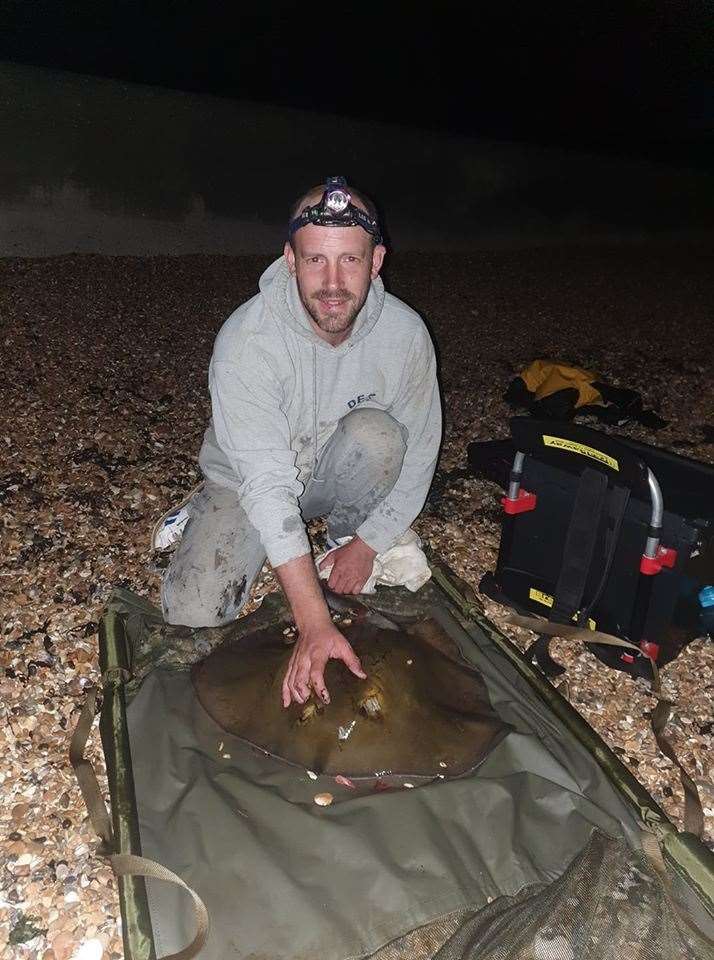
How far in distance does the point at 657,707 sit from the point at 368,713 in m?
Answer: 0.98

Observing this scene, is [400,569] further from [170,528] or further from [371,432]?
[170,528]

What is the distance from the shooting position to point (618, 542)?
227 cm

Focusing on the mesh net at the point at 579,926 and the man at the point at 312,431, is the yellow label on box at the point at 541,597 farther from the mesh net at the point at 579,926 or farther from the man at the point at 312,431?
the mesh net at the point at 579,926

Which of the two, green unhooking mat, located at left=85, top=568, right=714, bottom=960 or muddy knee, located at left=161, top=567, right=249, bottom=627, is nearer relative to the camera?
green unhooking mat, located at left=85, top=568, right=714, bottom=960

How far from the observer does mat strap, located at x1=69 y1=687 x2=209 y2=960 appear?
1476mm

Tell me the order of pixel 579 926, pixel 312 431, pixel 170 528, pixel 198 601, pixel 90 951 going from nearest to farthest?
pixel 579 926 → pixel 90 951 → pixel 198 601 → pixel 312 431 → pixel 170 528

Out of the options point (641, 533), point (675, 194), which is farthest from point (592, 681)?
point (675, 194)

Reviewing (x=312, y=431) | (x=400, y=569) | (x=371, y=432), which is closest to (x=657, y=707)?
(x=400, y=569)

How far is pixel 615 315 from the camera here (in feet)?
23.7

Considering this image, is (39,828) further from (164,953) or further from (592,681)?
(592,681)

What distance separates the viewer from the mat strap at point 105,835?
1.48 m

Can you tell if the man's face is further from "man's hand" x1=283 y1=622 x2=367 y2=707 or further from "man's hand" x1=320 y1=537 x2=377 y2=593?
"man's hand" x1=283 y1=622 x2=367 y2=707

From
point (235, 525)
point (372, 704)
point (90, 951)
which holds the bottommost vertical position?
point (90, 951)

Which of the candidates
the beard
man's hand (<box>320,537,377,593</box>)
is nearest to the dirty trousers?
man's hand (<box>320,537,377,593</box>)
